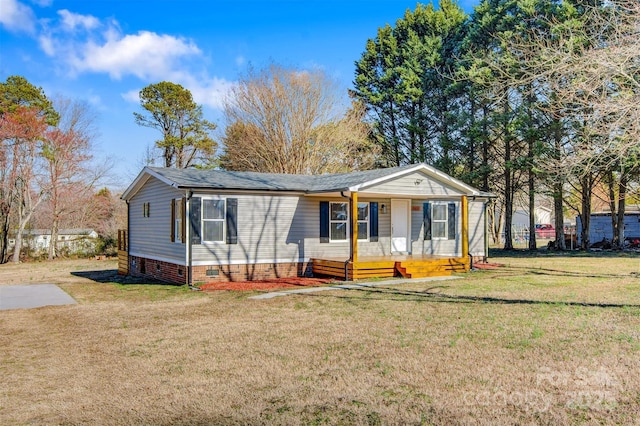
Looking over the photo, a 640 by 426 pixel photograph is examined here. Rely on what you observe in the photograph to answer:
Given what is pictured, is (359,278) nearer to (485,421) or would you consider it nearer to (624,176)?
(485,421)

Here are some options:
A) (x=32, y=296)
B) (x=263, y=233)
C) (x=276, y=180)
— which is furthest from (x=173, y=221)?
(x=32, y=296)

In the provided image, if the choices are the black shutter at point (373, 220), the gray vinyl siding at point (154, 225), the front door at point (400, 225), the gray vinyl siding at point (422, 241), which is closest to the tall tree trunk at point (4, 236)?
the gray vinyl siding at point (154, 225)

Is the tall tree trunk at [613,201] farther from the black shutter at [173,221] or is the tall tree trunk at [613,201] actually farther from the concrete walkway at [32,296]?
the concrete walkway at [32,296]

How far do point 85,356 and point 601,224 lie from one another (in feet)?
101

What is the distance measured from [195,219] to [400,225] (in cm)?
701

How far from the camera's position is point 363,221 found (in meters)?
16.5

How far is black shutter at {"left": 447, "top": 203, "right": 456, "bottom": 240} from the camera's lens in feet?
60.1

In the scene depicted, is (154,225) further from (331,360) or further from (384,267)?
(331,360)

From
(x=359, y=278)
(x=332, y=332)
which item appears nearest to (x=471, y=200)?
(x=359, y=278)

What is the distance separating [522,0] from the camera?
2311 cm

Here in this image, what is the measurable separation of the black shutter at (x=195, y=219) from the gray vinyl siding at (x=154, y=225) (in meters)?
0.46

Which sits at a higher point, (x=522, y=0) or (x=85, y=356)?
(x=522, y=0)

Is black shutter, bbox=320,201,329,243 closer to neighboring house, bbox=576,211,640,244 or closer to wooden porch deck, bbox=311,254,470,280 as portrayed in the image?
wooden porch deck, bbox=311,254,470,280

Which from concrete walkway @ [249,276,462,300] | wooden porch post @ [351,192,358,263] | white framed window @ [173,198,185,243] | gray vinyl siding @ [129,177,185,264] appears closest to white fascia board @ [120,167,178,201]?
gray vinyl siding @ [129,177,185,264]
